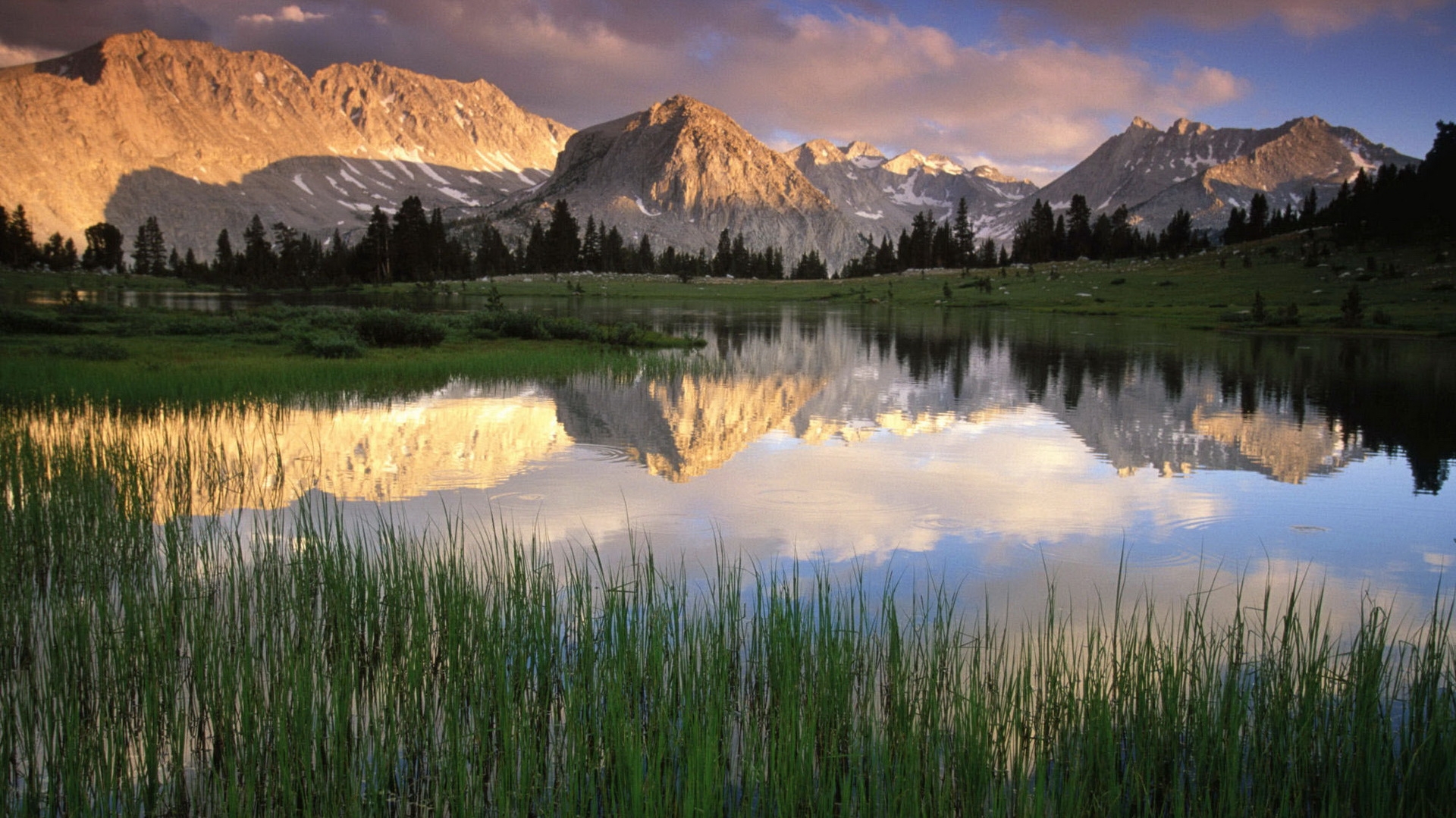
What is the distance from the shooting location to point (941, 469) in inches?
602

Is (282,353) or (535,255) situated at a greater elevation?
(535,255)

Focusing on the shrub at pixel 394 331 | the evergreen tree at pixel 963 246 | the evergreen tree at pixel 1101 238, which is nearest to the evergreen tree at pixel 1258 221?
the evergreen tree at pixel 1101 238

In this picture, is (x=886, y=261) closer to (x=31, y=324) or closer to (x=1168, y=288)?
(x=1168, y=288)

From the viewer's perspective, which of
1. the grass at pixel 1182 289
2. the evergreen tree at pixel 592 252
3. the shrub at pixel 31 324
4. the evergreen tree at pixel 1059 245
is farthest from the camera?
the evergreen tree at pixel 592 252

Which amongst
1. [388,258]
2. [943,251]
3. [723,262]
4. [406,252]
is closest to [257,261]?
[388,258]

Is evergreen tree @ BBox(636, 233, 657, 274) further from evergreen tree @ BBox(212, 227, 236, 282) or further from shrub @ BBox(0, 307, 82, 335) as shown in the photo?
shrub @ BBox(0, 307, 82, 335)

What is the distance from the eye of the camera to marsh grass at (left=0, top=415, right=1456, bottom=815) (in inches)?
180

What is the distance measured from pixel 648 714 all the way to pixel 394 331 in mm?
30435

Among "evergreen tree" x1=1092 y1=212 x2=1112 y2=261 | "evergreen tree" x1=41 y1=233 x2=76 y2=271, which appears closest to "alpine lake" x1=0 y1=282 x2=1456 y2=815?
"evergreen tree" x1=1092 y1=212 x2=1112 y2=261

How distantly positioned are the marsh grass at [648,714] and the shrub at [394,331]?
26.8m

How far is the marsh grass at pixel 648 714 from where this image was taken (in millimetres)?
4574

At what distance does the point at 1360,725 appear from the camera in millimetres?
4812

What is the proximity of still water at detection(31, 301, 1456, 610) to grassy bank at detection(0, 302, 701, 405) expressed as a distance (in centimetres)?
248

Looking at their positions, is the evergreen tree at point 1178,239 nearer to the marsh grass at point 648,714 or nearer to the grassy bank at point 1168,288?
the grassy bank at point 1168,288
